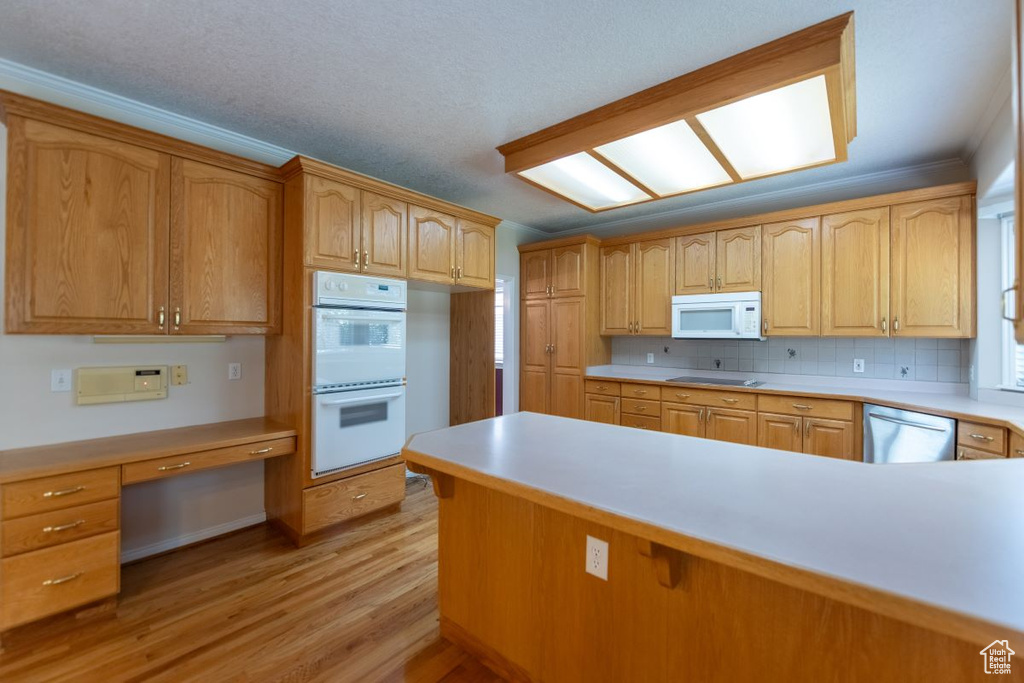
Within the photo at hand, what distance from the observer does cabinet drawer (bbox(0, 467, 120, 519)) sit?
A: 177 centimetres

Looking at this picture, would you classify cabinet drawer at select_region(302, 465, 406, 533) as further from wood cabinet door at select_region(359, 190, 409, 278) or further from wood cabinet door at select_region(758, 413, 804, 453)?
wood cabinet door at select_region(758, 413, 804, 453)

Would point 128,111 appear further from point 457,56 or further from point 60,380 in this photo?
point 457,56

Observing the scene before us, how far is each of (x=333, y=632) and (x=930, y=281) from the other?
13.8 ft

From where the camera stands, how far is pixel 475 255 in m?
3.67

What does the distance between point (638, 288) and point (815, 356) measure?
162 centimetres

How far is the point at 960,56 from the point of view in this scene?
194 centimetres

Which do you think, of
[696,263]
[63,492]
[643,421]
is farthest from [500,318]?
[63,492]

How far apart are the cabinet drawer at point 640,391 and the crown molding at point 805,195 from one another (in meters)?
1.75

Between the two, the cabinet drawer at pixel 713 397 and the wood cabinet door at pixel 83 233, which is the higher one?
the wood cabinet door at pixel 83 233

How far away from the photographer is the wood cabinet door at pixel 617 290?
171 inches

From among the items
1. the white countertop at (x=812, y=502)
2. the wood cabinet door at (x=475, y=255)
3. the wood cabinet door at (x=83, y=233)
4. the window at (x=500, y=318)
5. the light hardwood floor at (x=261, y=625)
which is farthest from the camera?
the window at (x=500, y=318)

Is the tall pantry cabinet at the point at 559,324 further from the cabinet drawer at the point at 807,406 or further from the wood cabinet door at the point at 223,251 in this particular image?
the wood cabinet door at the point at 223,251

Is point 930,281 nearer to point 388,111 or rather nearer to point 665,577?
point 665,577

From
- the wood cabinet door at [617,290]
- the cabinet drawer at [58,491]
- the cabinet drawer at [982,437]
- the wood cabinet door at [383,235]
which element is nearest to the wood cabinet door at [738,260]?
the wood cabinet door at [617,290]
